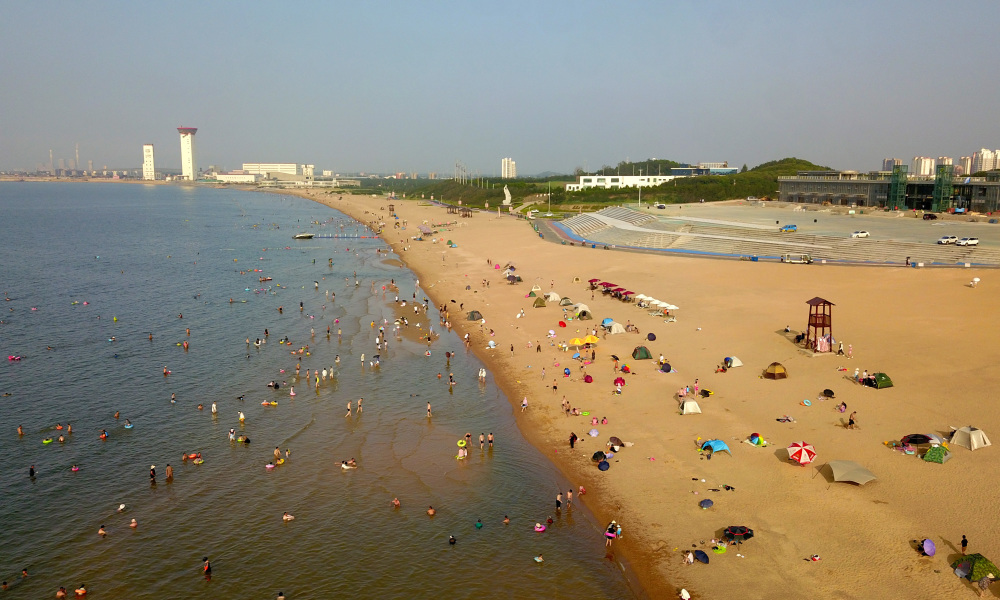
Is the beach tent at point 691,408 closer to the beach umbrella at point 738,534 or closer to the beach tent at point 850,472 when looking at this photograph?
the beach tent at point 850,472

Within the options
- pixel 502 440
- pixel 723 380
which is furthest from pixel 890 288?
pixel 502 440

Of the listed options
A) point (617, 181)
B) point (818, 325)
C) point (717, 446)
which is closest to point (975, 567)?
point (717, 446)

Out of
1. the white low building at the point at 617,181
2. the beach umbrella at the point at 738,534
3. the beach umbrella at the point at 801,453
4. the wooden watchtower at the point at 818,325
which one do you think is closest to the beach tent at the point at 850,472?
the beach umbrella at the point at 801,453

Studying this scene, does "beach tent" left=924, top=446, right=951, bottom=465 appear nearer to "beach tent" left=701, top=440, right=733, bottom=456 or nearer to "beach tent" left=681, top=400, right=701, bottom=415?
"beach tent" left=701, top=440, right=733, bottom=456

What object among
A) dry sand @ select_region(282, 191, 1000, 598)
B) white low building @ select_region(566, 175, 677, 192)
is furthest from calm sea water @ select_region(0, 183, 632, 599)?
white low building @ select_region(566, 175, 677, 192)

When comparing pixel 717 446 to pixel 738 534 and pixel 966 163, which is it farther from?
pixel 966 163

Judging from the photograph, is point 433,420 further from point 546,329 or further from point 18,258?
point 18,258
